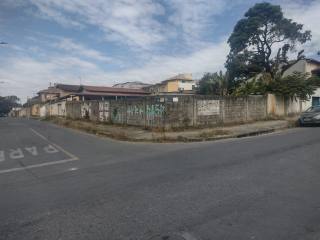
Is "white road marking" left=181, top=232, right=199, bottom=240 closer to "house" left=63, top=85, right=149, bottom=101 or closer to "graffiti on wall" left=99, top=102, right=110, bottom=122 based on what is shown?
"graffiti on wall" left=99, top=102, right=110, bottom=122

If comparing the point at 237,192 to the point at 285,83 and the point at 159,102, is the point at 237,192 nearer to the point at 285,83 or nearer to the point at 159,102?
the point at 159,102

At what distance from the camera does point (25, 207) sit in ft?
15.4

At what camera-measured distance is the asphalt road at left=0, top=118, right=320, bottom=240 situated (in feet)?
12.0

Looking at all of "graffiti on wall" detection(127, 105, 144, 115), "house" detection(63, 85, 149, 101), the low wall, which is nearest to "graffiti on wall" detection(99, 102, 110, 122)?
the low wall

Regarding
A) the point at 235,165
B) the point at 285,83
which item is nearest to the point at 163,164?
the point at 235,165

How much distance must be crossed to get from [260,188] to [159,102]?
12.7 meters

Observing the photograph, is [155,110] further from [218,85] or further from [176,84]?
[176,84]

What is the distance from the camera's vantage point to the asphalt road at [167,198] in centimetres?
366

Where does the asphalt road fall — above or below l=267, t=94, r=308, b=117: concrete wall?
below

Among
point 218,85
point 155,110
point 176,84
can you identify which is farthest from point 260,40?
point 176,84

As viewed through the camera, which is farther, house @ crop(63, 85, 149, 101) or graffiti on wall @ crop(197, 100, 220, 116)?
house @ crop(63, 85, 149, 101)

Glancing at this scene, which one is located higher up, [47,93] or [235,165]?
[47,93]

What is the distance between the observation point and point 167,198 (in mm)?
4891

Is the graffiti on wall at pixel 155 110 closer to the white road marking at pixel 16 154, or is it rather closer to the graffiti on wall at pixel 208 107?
the graffiti on wall at pixel 208 107
